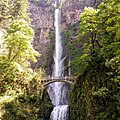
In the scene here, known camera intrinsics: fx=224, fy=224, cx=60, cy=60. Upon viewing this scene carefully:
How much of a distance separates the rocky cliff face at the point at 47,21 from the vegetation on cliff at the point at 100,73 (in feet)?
58.7

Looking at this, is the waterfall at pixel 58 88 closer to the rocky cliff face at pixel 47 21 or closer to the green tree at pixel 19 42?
the rocky cliff face at pixel 47 21

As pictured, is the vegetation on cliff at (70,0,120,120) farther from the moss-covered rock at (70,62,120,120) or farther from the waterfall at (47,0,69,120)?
the waterfall at (47,0,69,120)

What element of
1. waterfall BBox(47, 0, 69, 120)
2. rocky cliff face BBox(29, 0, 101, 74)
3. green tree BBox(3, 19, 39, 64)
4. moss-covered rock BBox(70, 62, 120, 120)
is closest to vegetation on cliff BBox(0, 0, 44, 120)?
green tree BBox(3, 19, 39, 64)

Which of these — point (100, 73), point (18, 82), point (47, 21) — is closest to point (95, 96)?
point (100, 73)

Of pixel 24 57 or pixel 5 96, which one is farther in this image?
pixel 24 57

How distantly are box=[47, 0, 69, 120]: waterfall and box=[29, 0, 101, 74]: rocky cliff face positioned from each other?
104 cm

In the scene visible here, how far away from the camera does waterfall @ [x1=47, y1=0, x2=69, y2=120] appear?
24844mm

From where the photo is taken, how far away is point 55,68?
40250 millimetres

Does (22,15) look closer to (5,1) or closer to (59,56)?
(5,1)

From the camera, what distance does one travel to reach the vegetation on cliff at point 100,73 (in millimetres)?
15617

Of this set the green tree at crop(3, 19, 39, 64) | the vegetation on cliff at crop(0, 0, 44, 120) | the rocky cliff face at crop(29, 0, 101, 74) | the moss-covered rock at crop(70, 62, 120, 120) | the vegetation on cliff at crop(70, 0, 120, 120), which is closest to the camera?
the vegetation on cliff at crop(70, 0, 120, 120)

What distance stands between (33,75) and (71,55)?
13.8 meters

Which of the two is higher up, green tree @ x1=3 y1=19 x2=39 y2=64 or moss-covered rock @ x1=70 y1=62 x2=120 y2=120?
green tree @ x1=3 y1=19 x2=39 y2=64

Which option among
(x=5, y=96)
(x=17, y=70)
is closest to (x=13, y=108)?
(x=5, y=96)
